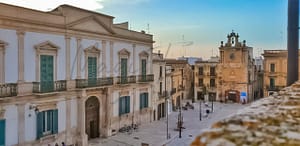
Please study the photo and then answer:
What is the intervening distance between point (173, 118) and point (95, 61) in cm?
1436

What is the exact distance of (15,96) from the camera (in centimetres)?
1548

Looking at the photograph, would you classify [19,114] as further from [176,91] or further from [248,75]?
[248,75]

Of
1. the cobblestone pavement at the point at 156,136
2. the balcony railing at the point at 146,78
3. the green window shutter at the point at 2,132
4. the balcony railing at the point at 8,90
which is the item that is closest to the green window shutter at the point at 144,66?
the balcony railing at the point at 146,78

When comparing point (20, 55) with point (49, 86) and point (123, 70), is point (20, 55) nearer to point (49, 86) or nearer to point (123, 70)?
point (49, 86)

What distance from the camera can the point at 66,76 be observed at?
19312mm

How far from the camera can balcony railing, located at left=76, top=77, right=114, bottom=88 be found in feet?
66.4

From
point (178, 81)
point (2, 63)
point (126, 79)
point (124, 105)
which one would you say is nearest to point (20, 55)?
point (2, 63)

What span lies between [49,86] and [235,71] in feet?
121

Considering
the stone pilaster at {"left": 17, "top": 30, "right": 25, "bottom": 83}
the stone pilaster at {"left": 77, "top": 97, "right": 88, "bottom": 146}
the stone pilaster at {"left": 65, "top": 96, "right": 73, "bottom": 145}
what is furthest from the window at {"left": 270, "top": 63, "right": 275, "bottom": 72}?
the stone pilaster at {"left": 17, "top": 30, "right": 25, "bottom": 83}

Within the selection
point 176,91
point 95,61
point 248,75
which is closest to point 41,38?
point 95,61

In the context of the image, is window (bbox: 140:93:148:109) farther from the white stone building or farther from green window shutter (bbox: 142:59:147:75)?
green window shutter (bbox: 142:59:147:75)

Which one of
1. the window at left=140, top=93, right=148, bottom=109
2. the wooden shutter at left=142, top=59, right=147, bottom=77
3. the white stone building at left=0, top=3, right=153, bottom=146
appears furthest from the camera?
the wooden shutter at left=142, top=59, right=147, bottom=77

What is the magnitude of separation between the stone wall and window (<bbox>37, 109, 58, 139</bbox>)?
663 inches

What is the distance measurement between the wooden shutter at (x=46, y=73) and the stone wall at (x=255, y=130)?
1658cm
